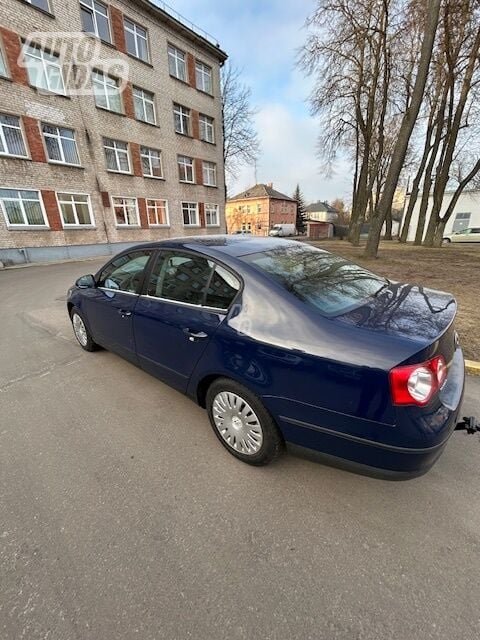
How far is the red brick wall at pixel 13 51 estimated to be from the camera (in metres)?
12.0

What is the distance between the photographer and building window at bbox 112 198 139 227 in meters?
17.0

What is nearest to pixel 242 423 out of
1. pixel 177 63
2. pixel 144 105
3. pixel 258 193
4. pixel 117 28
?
pixel 144 105

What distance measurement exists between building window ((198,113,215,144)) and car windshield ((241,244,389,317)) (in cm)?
2228

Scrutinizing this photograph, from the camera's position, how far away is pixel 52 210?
1429 centimetres

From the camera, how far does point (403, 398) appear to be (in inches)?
62.7

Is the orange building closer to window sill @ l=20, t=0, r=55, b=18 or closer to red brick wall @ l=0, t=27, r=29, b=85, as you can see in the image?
window sill @ l=20, t=0, r=55, b=18

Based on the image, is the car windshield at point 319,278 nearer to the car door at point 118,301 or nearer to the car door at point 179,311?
the car door at point 179,311

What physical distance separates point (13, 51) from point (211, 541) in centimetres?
1862

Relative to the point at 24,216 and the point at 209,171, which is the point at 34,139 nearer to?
the point at 24,216

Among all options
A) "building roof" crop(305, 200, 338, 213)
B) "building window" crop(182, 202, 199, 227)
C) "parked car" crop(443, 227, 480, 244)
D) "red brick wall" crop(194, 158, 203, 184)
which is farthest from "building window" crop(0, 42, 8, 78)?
"building roof" crop(305, 200, 338, 213)

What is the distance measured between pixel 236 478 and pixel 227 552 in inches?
20.4

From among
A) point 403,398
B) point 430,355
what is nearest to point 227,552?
point 403,398

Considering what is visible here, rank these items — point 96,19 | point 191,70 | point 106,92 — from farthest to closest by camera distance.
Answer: point 191,70, point 106,92, point 96,19

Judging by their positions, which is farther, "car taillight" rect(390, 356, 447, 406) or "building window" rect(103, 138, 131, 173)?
"building window" rect(103, 138, 131, 173)
